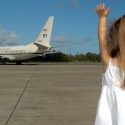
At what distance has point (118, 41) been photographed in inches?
112

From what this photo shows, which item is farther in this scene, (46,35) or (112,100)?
(46,35)

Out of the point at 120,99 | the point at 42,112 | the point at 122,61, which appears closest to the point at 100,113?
the point at 120,99

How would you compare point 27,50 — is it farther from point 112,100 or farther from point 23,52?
point 112,100

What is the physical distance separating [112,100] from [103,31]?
0.48 m

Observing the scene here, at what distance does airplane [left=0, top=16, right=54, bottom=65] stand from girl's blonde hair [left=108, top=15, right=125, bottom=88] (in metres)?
52.5

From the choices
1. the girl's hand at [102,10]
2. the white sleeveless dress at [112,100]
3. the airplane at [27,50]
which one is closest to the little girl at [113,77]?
the white sleeveless dress at [112,100]

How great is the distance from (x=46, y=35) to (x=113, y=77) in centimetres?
5492

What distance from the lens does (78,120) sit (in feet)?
27.4

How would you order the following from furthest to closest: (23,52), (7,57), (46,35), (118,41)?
(46,35) → (7,57) → (23,52) → (118,41)

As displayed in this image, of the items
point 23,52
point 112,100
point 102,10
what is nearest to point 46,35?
point 23,52

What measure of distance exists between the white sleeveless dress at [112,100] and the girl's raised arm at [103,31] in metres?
0.06

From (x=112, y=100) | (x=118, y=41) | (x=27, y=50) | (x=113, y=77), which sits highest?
(x=27, y=50)

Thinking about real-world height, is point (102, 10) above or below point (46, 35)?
below

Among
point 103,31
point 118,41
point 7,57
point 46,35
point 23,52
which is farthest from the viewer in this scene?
point 46,35
